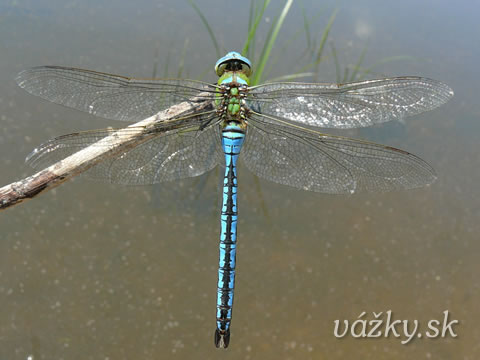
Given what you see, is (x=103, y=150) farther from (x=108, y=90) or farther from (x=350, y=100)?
(x=350, y=100)

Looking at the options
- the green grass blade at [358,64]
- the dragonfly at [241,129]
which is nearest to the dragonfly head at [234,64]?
the dragonfly at [241,129]

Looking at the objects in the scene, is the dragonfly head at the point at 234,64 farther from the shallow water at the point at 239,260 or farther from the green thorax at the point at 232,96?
the shallow water at the point at 239,260

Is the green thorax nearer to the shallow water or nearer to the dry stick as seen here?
the dry stick

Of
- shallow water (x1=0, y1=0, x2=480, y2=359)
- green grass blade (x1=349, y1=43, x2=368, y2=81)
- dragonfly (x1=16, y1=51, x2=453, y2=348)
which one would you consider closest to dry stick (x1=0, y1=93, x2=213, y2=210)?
dragonfly (x1=16, y1=51, x2=453, y2=348)

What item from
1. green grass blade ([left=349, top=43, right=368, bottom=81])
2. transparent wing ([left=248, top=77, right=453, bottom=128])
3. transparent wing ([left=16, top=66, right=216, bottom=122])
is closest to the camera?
transparent wing ([left=16, top=66, right=216, bottom=122])

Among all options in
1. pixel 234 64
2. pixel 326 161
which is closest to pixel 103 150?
pixel 234 64

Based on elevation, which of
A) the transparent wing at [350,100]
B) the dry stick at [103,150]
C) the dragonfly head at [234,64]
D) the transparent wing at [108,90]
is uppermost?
the dragonfly head at [234,64]
